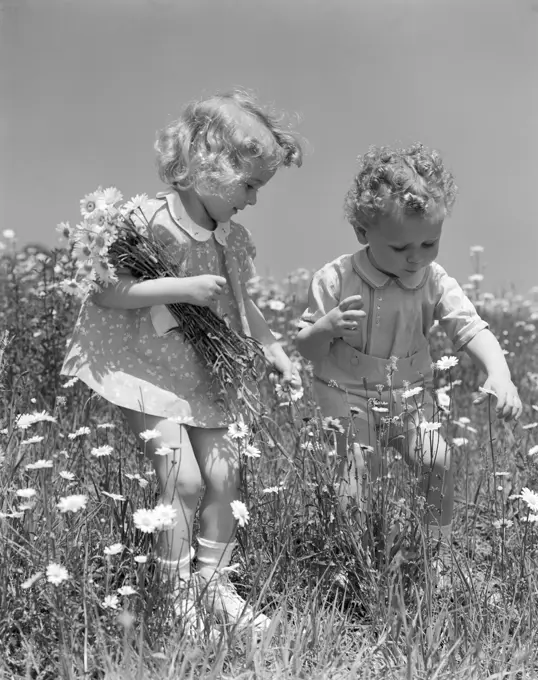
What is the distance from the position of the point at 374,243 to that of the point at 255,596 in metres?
1.16

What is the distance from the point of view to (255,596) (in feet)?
8.72

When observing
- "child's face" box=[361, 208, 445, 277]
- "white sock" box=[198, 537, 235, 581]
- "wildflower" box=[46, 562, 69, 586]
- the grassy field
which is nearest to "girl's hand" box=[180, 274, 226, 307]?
the grassy field

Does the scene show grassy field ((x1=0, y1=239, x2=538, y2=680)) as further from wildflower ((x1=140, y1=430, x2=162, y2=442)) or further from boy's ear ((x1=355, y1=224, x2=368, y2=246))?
boy's ear ((x1=355, y1=224, x2=368, y2=246))

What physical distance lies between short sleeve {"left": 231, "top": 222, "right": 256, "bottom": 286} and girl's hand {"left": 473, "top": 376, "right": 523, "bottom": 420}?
2.86 feet

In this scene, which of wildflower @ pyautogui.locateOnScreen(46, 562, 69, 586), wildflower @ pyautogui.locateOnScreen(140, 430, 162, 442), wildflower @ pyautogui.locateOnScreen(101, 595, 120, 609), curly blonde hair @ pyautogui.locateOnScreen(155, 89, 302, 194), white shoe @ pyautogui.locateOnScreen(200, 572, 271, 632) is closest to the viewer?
wildflower @ pyautogui.locateOnScreen(46, 562, 69, 586)

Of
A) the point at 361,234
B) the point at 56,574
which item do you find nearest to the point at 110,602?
the point at 56,574

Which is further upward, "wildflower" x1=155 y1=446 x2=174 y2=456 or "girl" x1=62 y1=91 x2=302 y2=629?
"girl" x1=62 y1=91 x2=302 y2=629

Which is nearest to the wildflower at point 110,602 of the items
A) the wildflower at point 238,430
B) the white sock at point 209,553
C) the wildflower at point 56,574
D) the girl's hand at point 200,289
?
the wildflower at point 56,574

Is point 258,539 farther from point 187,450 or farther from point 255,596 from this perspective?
point 187,450

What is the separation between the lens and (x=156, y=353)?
108 inches

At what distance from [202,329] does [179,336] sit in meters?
0.08

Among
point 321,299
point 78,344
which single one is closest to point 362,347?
point 321,299

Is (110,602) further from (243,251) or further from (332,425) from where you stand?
(243,251)

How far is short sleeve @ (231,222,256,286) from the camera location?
2.97m
